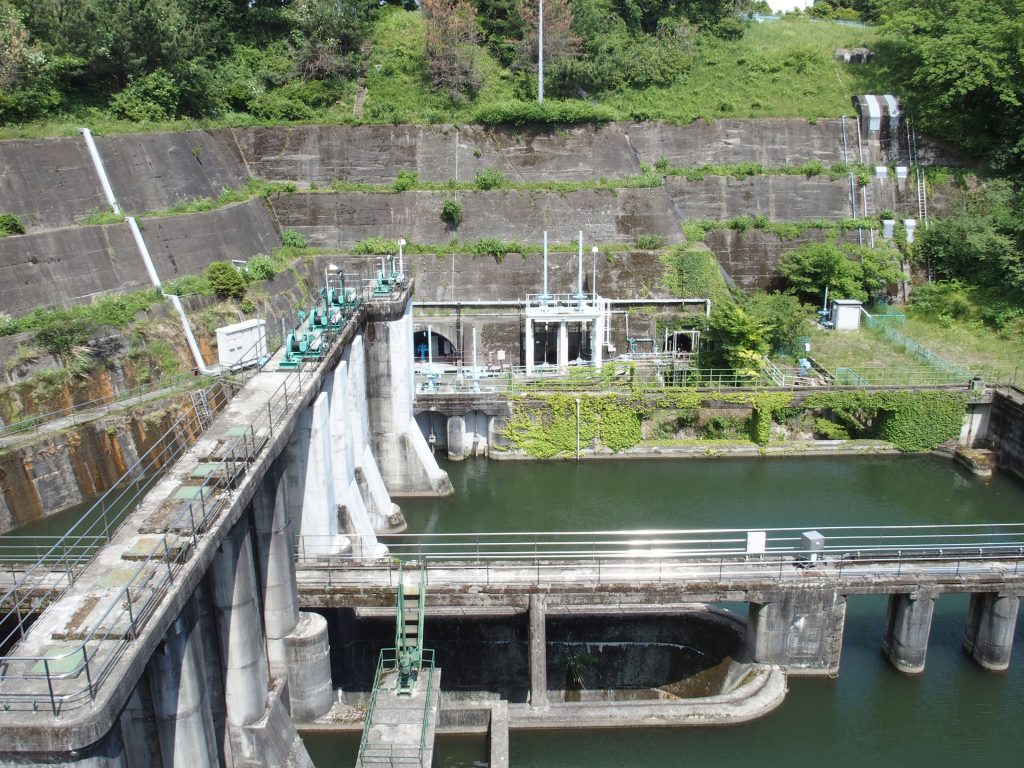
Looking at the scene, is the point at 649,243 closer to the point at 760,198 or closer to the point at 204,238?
the point at 760,198

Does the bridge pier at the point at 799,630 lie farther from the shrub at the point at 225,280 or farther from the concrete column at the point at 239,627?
the shrub at the point at 225,280

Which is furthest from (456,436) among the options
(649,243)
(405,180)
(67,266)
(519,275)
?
(405,180)

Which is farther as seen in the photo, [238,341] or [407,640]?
[238,341]

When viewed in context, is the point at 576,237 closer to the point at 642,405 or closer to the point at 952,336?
the point at 642,405

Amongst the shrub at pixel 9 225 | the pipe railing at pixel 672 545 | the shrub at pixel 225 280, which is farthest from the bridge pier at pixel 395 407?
the shrub at pixel 9 225

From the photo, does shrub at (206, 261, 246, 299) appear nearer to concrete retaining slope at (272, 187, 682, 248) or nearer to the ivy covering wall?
concrete retaining slope at (272, 187, 682, 248)

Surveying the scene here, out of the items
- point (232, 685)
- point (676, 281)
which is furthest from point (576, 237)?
point (232, 685)

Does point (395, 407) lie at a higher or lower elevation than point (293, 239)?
lower

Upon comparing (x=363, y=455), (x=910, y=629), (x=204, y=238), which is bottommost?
(x=910, y=629)
